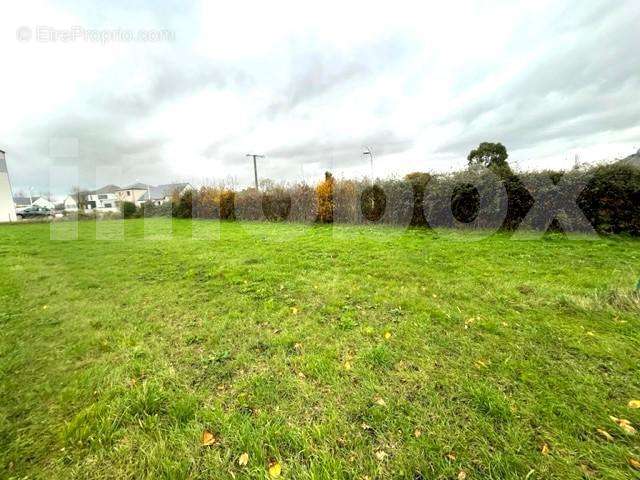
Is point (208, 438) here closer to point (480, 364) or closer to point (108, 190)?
point (480, 364)

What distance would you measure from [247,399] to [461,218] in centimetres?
980

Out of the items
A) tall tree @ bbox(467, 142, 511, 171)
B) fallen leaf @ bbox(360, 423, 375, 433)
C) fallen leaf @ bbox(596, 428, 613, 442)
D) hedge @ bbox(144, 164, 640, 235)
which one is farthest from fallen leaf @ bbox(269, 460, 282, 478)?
tall tree @ bbox(467, 142, 511, 171)

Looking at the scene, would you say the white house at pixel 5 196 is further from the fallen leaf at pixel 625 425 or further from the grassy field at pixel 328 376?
the fallen leaf at pixel 625 425

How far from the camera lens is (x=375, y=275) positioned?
4.91 m

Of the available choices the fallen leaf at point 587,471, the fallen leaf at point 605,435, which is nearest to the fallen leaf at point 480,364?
the fallen leaf at point 605,435

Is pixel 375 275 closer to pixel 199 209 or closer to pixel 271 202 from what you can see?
pixel 271 202

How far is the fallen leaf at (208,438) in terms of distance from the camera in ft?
5.72

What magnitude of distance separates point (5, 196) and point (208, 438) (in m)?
37.7

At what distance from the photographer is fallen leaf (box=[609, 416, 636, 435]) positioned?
1.69m

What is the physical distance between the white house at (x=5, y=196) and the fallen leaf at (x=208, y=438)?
3676 cm

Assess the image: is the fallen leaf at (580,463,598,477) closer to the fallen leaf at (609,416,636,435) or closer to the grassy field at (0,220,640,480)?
the grassy field at (0,220,640,480)

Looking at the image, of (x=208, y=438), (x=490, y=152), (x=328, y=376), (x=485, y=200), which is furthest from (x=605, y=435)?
(x=490, y=152)

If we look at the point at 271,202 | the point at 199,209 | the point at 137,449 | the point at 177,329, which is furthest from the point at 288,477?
the point at 199,209

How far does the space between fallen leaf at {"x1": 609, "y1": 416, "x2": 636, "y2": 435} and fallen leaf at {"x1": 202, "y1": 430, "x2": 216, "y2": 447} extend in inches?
100
